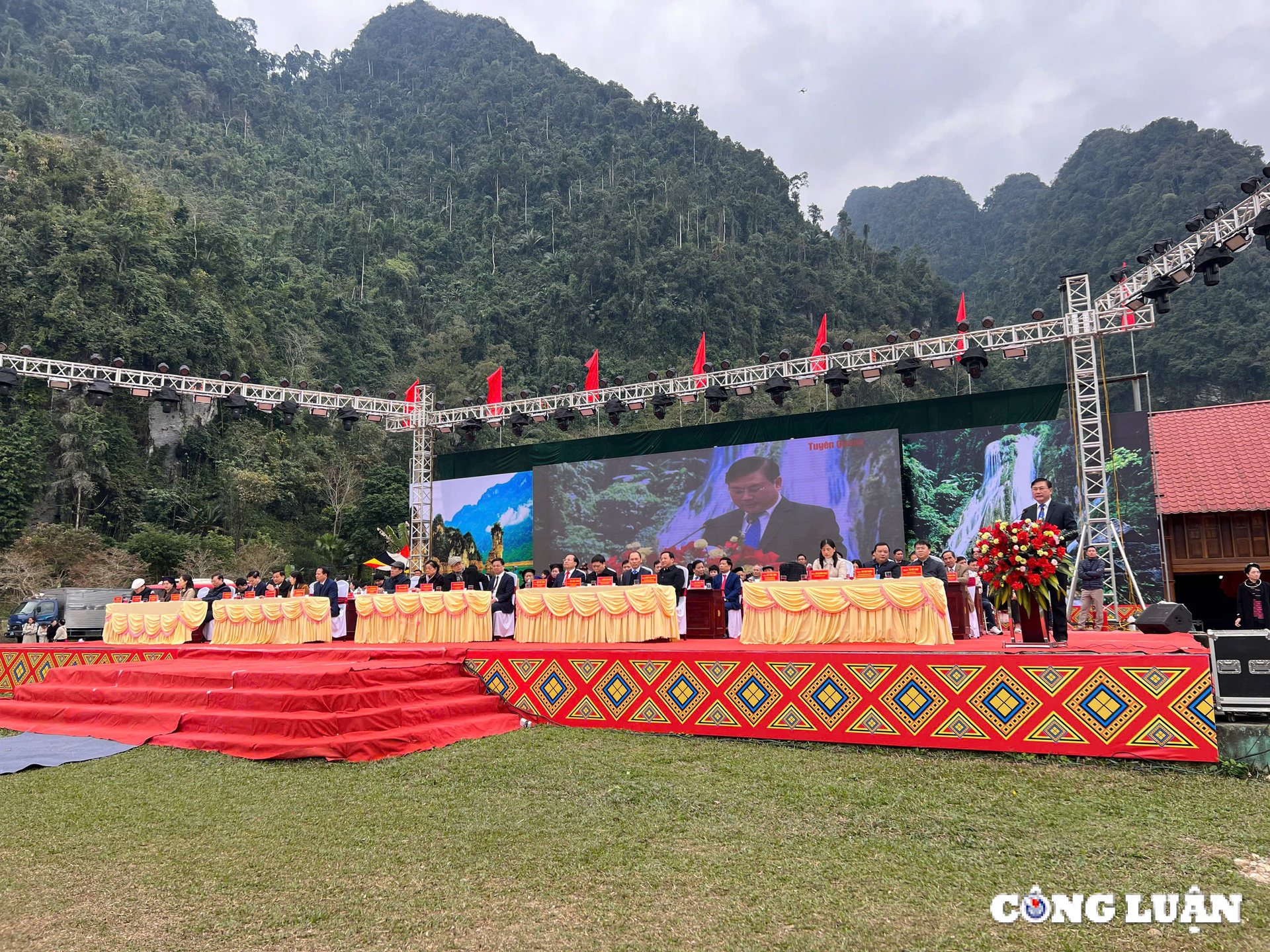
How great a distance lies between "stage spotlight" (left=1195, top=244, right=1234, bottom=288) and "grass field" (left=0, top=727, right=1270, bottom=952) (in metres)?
8.01

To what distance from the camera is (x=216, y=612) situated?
10.3 m

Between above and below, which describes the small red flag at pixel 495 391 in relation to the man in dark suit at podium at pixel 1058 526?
above

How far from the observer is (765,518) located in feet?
52.0

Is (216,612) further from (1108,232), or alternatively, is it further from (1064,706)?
(1108,232)

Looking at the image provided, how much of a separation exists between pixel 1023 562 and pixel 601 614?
3.57 metres

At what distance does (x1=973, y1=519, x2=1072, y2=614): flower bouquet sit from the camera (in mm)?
4785

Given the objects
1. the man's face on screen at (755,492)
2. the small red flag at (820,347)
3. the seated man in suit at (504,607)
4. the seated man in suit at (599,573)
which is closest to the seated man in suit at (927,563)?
the seated man in suit at (599,573)

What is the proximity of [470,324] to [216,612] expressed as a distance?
30.5 metres

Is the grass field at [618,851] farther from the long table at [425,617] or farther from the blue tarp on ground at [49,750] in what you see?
the long table at [425,617]

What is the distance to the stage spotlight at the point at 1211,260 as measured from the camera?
9.67 metres

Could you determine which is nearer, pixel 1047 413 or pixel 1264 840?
pixel 1264 840

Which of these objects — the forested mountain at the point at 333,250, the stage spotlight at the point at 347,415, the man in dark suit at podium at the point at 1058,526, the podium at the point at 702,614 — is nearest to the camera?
the man in dark suit at podium at the point at 1058,526

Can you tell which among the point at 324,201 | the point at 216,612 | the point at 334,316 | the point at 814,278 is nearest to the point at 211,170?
the point at 324,201

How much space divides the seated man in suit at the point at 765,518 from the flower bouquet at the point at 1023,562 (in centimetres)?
1015
